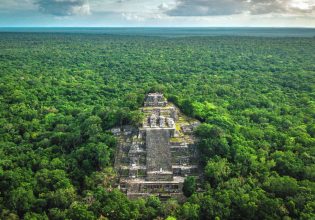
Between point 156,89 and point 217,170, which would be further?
point 156,89

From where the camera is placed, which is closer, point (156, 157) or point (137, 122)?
point (156, 157)

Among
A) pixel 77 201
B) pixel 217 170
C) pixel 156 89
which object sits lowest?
pixel 77 201

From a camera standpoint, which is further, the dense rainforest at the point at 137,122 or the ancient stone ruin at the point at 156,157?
the ancient stone ruin at the point at 156,157

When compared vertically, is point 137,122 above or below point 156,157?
above

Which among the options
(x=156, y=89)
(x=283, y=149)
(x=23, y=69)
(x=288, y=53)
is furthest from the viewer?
(x=288, y=53)

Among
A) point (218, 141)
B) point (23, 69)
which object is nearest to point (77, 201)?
point (218, 141)

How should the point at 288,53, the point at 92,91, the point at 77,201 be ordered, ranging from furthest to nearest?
1. the point at 288,53
2. the point at 92,91
3. the point at 77,201

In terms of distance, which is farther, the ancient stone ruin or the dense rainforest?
the ancient stone ruin

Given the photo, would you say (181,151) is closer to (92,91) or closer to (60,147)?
(60,147)
